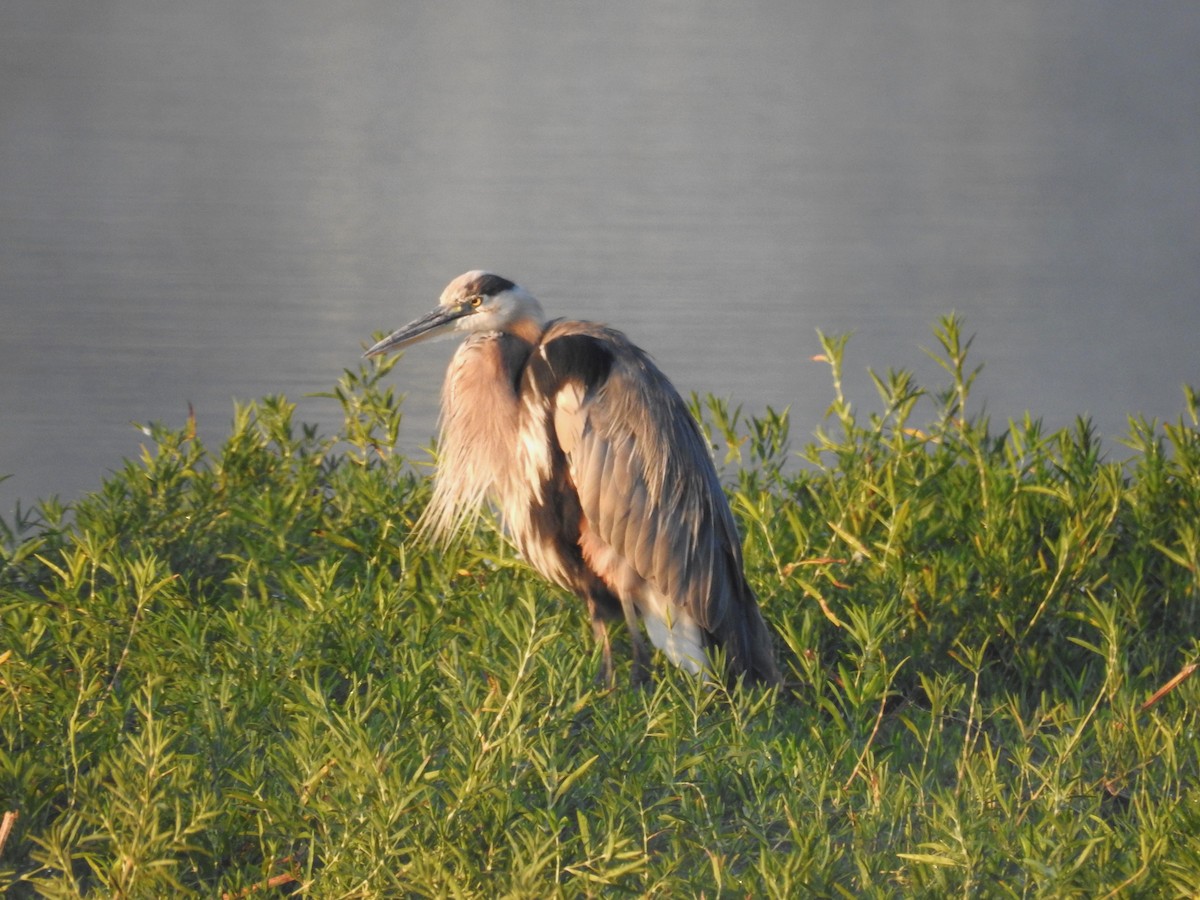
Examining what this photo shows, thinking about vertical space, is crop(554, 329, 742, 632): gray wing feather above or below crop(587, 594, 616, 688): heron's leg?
above

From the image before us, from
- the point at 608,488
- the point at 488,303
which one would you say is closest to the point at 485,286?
the point at 488,303

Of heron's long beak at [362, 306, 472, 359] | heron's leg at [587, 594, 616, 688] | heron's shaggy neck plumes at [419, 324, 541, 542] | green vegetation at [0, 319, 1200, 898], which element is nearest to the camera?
green vegetation at [0, 319, 1200, 898]

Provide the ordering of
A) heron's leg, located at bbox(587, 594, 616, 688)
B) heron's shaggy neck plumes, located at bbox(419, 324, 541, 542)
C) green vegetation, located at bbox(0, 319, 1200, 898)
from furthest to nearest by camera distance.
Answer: heron's shaggy neck plumes, located at bbox(419, 324, 541, 542), heron's leg, located at bbox(587, 594, 616, 688), green vegetation, located at bbox(0, 319, 1200, 898)

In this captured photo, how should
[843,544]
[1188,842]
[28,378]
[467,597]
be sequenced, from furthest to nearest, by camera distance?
[28,378], [843,544], [467,597], [1188,842]

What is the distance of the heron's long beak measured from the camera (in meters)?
3.15

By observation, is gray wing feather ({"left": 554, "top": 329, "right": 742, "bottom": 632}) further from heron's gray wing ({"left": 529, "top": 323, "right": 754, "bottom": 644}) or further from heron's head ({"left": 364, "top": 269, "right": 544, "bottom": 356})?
heron's head ({"left": 364, "top": 269, "right": 544, "bottom": 356})

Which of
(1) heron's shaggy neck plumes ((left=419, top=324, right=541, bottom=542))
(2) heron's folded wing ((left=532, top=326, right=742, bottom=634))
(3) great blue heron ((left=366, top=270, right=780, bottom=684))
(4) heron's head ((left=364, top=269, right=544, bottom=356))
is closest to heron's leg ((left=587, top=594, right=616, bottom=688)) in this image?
(3) great blue heron ((left=366, top=270, right=780, bottom=684))

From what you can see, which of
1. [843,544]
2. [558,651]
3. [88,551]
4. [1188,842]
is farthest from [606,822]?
[843,544]

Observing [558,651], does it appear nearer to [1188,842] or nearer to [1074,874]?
[1074,874]

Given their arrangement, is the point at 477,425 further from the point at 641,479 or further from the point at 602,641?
the point at 602,641

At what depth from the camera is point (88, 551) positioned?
2.51 m

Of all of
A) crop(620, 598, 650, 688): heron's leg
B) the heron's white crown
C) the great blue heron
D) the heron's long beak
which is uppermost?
the heron's white crown

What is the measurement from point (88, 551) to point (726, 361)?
298 centimetres

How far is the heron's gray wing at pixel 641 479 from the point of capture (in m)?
2.96
